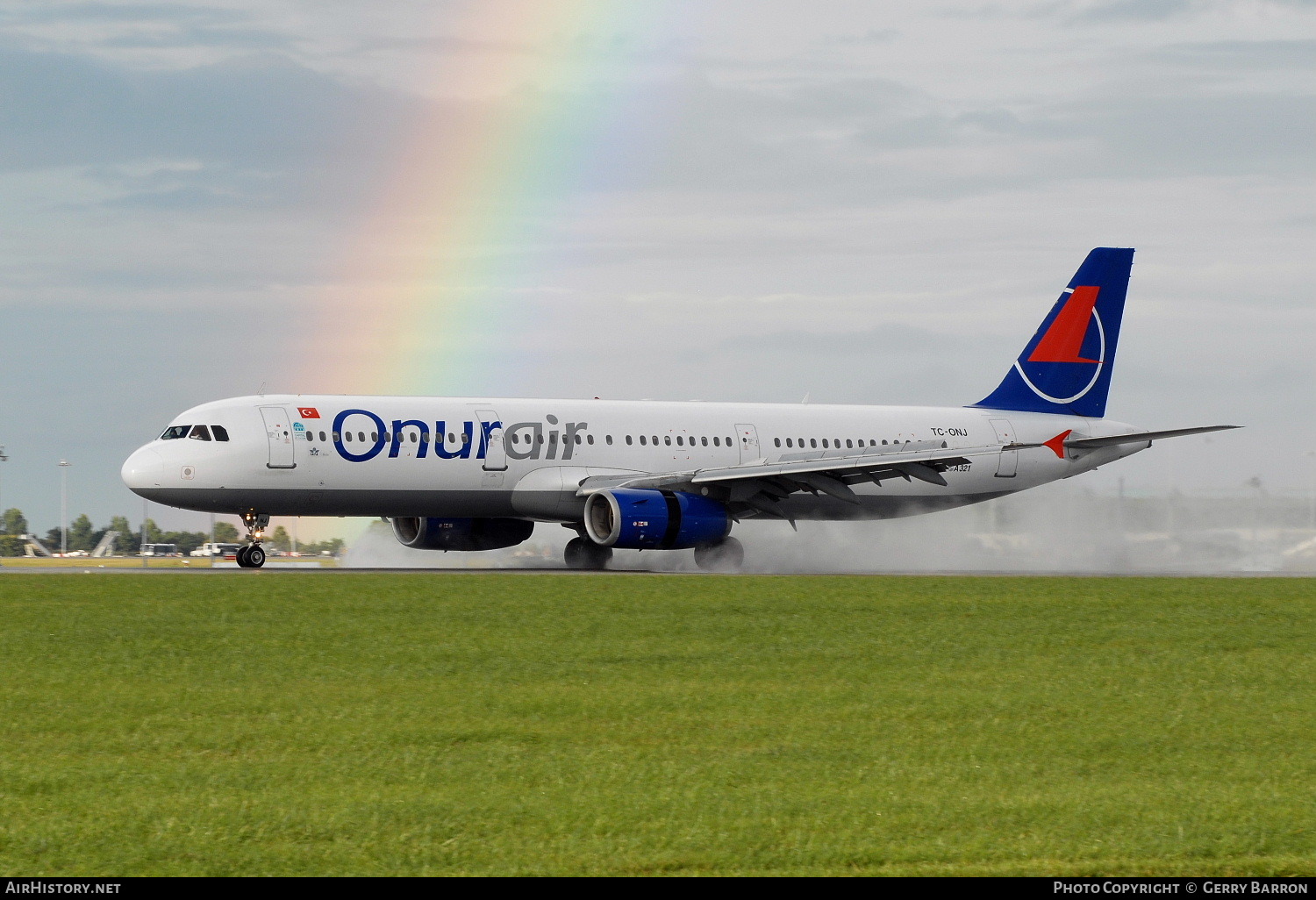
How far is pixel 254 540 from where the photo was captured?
3878 centimetres

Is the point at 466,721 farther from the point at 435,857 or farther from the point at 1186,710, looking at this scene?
the point at 1186,710

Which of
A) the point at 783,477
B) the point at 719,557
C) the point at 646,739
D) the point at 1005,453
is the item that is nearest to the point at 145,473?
the point at 719,557

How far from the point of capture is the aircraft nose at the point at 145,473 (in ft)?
121

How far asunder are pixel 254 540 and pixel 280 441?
297 centimetres

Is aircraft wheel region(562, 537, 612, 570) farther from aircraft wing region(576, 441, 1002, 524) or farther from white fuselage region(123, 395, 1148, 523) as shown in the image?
aircraft wing region(576, 441, 1002, 524)

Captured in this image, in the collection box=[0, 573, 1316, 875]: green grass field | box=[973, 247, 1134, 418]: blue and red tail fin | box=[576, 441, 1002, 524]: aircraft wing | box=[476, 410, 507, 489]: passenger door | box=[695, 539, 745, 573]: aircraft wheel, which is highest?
box=[973, 247, 1134, 418]: blue and red tail fin

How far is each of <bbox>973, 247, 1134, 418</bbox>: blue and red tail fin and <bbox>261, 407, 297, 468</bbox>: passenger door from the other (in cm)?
2177

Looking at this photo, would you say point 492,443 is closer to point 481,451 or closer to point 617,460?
point 481,451

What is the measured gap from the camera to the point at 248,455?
37062mm

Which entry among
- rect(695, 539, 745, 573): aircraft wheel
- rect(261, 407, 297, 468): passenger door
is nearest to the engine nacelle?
rect(261, 407, 297, 468): passenger door

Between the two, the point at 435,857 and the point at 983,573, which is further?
the point at 983,573

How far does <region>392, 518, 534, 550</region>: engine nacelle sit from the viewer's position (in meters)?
42.4

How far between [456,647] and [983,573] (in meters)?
22.6
